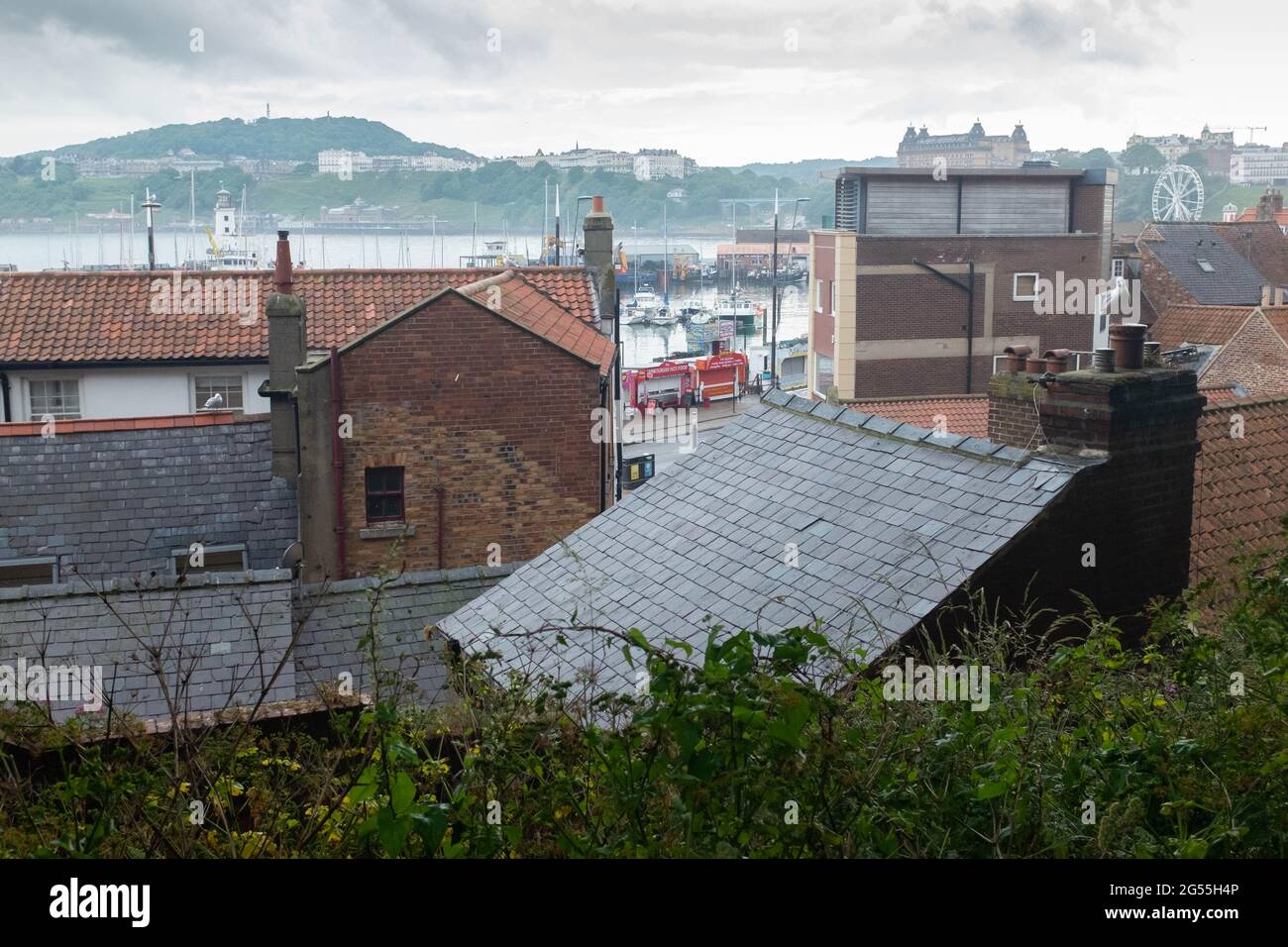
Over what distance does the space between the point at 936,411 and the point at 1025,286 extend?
58.1 ft

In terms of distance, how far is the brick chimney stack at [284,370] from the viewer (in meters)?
20.8

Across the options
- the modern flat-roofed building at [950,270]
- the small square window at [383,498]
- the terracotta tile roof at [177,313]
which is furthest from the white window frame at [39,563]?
the modern flat-roofed building at [950,270]

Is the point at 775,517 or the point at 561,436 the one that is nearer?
the point at 775,517

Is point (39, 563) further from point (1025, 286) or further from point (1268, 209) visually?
point (1268, 209)

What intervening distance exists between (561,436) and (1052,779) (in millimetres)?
16776

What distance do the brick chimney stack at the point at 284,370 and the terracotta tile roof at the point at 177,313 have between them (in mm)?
4554

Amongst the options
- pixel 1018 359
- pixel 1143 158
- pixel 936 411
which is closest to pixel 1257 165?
pixel 1143 158

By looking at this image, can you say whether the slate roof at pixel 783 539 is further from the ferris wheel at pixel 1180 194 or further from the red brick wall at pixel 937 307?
the ferris wheel at pixel 1180 194

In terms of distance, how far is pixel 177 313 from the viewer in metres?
29.0

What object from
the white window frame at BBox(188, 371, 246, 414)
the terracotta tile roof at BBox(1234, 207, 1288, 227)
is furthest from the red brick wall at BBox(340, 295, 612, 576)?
the terracotta tile roof at BBox(1234, 207, 1288, 227)

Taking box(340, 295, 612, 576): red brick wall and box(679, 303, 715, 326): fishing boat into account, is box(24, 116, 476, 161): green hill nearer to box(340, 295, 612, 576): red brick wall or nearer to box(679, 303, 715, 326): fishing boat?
box(679, 303, 715, 326): fishing boat

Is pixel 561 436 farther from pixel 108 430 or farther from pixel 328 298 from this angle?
pixel 328 298
